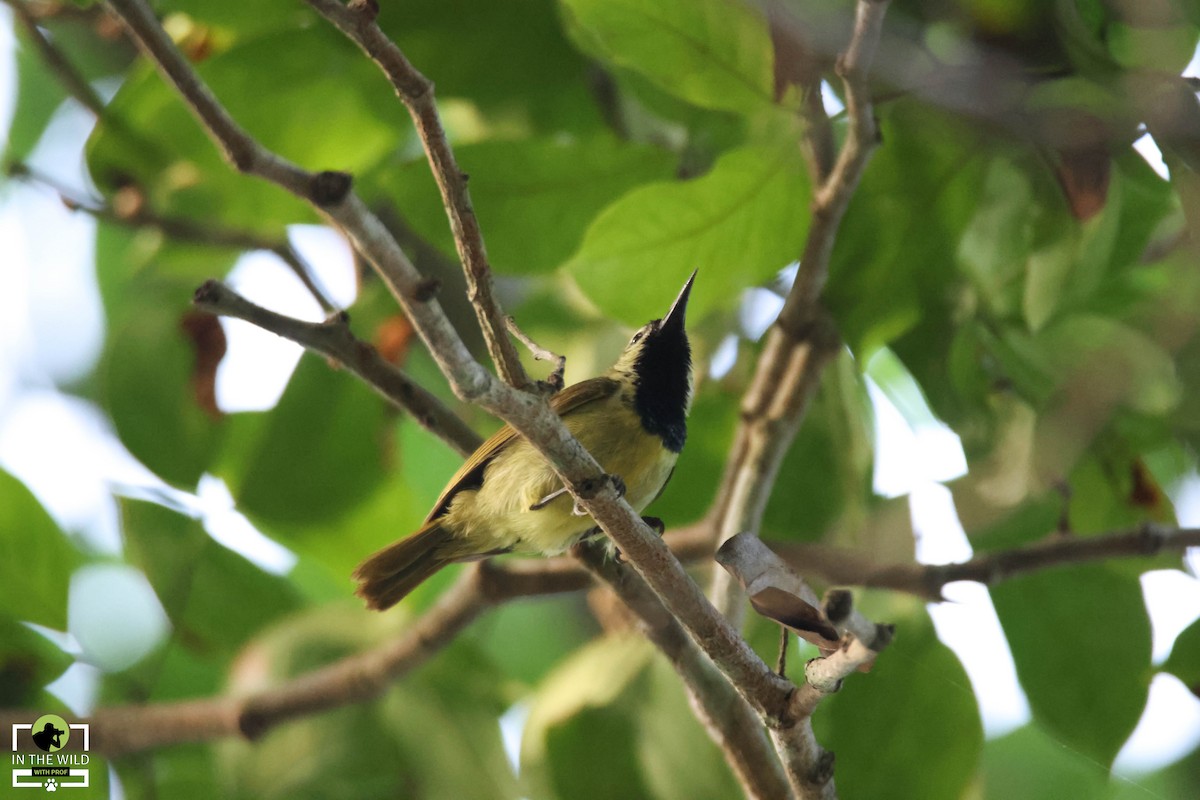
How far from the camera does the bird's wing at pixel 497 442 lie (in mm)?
1849

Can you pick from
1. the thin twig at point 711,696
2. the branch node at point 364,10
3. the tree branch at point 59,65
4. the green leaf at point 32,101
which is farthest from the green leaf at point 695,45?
the green leaf at point 32,101

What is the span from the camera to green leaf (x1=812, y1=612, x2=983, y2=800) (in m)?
1.71

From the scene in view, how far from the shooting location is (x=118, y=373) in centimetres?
215

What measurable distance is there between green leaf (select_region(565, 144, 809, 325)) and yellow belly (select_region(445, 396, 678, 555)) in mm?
338

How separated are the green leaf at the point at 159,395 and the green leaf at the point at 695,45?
3.51 feet

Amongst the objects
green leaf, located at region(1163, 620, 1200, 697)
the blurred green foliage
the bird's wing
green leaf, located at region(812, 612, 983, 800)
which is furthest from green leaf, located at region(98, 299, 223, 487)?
green leaf, located at region(1163, 620, 1200, 697)

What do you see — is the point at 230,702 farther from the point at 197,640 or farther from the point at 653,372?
the point at 653,372

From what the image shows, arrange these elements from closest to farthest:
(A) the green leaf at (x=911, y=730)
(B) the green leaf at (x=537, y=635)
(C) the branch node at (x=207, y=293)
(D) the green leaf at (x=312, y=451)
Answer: (C) the branch node at (x=207, y=293), (A) the green leaf at (x=911, y=730), (D) the green leaf at (x=312, y=451), (B) the green leaf at (x=537, y=635)

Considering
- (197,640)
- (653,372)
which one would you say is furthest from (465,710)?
(653,372)

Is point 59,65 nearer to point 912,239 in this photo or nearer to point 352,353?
point 352,353

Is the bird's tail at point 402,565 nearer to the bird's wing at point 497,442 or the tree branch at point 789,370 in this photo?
the bird's wing at point 497,442

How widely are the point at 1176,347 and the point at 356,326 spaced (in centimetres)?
149

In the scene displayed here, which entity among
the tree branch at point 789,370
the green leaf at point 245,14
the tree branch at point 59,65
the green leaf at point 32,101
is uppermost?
the green leaf at point 32,101

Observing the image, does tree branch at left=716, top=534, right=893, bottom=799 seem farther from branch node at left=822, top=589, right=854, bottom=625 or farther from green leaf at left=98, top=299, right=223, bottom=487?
green leaf at left=98, top=299, right=223, bottom=487
